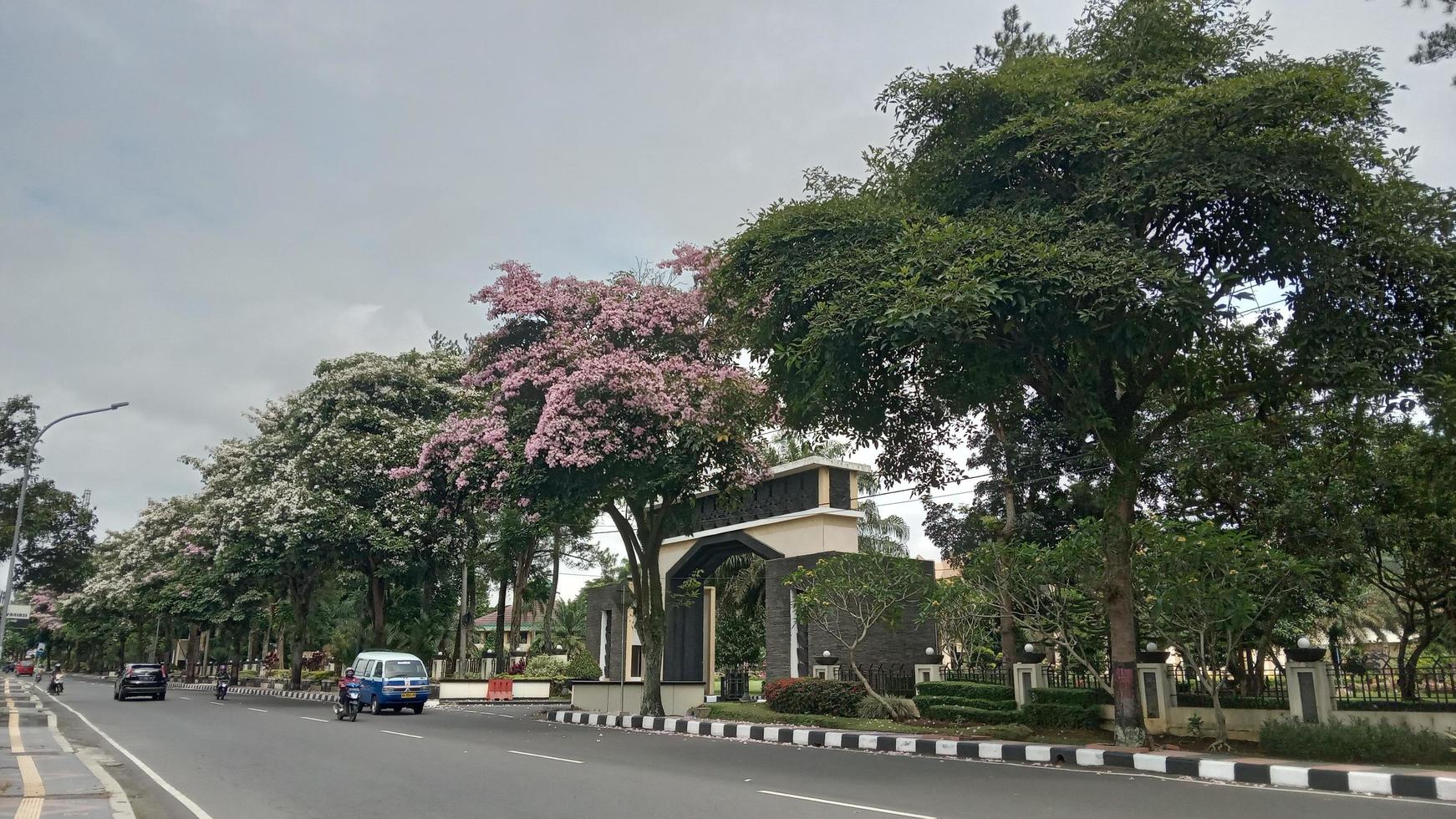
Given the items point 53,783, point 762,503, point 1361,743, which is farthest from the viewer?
point 762,503

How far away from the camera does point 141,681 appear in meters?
31.3

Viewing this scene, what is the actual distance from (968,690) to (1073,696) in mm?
2335

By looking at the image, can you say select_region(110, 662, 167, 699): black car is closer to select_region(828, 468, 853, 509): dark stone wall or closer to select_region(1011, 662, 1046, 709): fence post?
select_region(828, 468, 853, 509): dark stone wall

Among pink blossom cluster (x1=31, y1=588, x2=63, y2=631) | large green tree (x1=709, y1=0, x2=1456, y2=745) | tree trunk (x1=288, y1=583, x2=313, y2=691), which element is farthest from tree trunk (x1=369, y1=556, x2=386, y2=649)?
pink blossom cluster (x1=31, y1=588, x2=63, y2=631)

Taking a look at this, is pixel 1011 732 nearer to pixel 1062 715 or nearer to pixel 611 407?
pixel 1062 715

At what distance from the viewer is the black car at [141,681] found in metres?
31.3

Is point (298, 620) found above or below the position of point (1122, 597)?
below

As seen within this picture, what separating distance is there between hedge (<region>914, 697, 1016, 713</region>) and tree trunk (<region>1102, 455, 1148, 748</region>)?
273 centimetres

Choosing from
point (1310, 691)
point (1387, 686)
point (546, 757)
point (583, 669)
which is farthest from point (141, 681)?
point (1387, 686)

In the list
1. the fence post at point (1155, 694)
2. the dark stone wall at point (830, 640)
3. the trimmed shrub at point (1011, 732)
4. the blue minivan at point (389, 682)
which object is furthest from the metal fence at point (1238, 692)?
the blue minivan at point (389, 682)

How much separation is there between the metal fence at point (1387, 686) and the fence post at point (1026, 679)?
4.31 m

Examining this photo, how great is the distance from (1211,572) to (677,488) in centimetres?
A: 1041

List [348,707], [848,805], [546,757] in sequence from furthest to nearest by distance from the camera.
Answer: [348,707], [546,757], [848,805]

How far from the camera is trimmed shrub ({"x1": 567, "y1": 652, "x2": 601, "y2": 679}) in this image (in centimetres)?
3441
